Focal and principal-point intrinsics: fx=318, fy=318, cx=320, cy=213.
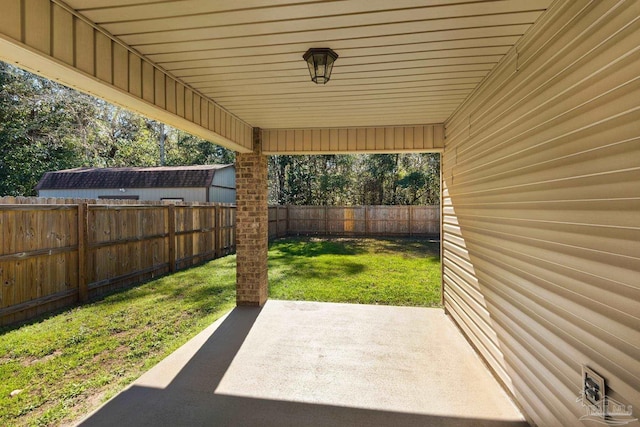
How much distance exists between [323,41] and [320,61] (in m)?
0.17

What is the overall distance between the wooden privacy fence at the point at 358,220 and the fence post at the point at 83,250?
879 centimetres

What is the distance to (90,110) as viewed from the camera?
49.9 ft

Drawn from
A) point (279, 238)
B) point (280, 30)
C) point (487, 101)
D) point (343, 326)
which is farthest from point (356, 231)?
point (280, 30)

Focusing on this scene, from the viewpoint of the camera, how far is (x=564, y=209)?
73.3 inches

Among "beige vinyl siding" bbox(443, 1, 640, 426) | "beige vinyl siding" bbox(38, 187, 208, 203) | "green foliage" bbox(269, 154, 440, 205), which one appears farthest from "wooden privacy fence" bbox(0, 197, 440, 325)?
"green foliage" bbox(269, 154, 440, 205)

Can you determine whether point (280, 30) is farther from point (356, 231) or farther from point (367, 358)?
point (356, 231)

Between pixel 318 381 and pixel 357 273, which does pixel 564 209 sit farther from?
pixel 357 273

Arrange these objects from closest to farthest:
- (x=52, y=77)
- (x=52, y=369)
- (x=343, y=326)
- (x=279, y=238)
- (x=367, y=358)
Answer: (x=52, y=77) < (x=52, y=369) < (x=367, y=358) < (x=343, y=326) < (x=279, y=238)

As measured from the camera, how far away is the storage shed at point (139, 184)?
12945mm

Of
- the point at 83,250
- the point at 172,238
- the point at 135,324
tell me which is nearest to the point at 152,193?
the point at 172,238

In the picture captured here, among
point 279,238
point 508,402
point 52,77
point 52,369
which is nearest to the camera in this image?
point 52,77

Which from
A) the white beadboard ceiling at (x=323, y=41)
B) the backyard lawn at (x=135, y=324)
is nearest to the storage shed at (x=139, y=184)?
the backyard lawn at (x=135, y=324)

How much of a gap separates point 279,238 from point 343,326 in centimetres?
1031

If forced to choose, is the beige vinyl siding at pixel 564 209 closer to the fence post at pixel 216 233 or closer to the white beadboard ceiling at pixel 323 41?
the white beadboard ceiling at pixel 323 41
